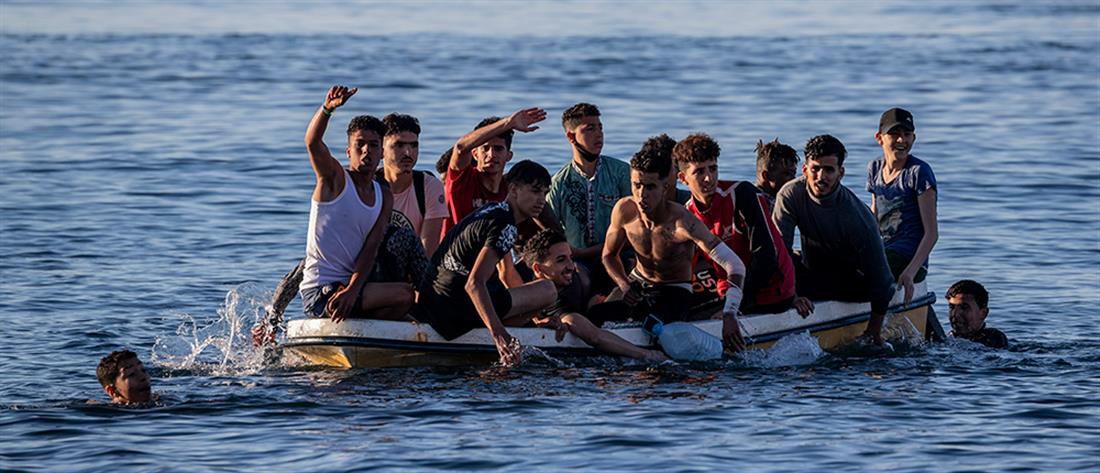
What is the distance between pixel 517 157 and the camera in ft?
87.5

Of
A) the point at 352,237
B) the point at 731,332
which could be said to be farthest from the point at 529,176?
the point at 731,332

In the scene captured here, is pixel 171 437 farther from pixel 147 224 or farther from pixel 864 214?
pixel 147 224

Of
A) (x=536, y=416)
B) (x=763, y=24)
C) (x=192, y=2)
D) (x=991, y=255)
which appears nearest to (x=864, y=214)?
(x=536, y=416)

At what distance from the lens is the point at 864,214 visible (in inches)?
506

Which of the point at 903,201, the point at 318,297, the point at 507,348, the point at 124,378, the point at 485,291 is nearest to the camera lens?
the point at 124,378

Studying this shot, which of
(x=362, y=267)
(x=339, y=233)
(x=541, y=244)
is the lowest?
(x=362, y=267)

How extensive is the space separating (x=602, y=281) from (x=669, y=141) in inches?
46.6

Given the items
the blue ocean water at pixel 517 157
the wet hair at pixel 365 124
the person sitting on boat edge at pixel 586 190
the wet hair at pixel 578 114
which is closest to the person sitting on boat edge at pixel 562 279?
the blue ocean water at pixel 517 157

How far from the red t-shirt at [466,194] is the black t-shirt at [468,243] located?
0.81 metres

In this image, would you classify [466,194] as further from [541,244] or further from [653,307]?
[653,307]

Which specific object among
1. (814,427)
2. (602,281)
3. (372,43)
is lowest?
(814,427)

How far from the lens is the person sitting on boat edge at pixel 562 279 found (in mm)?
12352

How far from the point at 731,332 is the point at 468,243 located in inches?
78.4

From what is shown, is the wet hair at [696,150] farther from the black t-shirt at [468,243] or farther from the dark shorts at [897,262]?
the dark shorts at [897,262]
